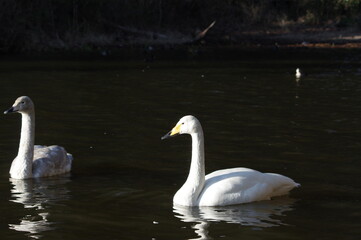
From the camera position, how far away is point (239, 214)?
9375 mm

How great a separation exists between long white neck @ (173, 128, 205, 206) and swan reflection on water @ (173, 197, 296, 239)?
3.9 inches

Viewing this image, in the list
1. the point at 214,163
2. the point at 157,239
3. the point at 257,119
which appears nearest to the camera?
the point at 157,239

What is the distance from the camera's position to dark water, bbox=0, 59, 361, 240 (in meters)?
8.94

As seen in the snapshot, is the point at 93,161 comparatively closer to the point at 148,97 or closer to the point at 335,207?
the point at 335,207

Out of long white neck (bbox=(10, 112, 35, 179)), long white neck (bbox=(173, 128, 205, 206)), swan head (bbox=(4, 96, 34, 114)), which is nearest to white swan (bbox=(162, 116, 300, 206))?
long white neck (bbox=(173, 128, 205, 206))

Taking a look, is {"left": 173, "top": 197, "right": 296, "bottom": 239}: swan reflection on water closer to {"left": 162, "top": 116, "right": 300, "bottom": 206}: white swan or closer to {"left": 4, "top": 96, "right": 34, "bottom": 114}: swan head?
{"left": 162, "top": 116, "right": 300, "bottom": 206}: white swan

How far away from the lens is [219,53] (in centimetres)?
3738

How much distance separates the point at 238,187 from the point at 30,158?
3.31m

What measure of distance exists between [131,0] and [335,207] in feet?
124

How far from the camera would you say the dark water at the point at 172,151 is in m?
8.94

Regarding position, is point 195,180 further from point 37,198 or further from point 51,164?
point 51,164

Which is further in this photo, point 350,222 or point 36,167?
point 36,167

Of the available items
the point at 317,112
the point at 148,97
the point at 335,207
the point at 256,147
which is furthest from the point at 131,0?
the point at 335,207

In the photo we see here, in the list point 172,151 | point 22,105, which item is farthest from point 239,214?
point 172,151
